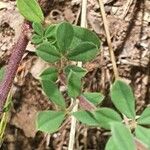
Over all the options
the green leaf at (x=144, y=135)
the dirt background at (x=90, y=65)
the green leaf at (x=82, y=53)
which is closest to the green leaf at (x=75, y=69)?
the green leaf at (x=82, y=53)

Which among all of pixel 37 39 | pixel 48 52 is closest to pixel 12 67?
pixel 37 39

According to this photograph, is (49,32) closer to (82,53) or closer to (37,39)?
(37,39)

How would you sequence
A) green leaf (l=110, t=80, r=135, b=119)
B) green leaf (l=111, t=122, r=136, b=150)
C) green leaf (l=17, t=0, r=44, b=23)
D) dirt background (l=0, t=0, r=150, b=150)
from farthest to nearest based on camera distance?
dirt background (l=0, t=0, r=150, b=150)
green leaf (l=17, t=0, r=44, b=23)
green leaf (l=110, t=80, r=135, b=119)
green leaf (l=111, t=122, r=136, b=150)

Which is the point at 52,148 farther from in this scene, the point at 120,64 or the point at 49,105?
the point at 120,64

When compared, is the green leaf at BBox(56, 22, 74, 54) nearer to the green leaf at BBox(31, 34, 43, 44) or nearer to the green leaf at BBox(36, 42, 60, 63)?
the green leaf at BBox(36, 42, 60, 63)

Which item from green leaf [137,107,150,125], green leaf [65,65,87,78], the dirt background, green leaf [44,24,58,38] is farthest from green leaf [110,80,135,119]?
the dirt background

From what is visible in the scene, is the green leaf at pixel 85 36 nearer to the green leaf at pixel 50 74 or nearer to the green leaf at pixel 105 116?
the green leaf at pixel 50 74

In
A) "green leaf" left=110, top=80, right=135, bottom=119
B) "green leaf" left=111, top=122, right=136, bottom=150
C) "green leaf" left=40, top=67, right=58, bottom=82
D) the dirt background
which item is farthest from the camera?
the dirt background

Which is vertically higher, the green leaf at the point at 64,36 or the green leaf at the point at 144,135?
the green leaf at the point at 64,36
